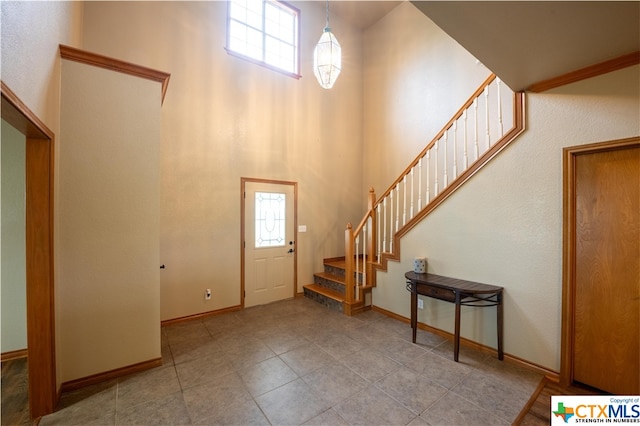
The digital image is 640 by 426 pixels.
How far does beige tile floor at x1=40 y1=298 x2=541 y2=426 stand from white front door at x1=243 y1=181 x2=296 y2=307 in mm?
1163

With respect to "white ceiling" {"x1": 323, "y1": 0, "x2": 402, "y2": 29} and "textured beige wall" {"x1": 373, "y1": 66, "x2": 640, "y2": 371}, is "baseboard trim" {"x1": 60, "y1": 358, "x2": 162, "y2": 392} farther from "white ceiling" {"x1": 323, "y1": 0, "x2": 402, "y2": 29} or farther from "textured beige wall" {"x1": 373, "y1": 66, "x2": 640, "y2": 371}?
"white ceiling" {"x1": 323, "y1": 0, "x2": 402, "y2": 29}

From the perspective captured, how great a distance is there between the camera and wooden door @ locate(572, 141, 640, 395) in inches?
83.5

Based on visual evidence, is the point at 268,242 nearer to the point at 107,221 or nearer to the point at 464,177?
the point at 107,221

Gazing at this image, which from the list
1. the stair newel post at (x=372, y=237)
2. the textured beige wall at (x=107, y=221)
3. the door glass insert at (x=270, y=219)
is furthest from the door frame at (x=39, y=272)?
the stair newel post at (x=372, y=237)

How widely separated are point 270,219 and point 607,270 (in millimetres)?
4029

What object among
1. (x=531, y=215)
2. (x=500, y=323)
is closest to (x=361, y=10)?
(x=531, y=215)

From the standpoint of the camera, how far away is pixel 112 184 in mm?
2422

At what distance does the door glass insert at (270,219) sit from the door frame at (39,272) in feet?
8.75

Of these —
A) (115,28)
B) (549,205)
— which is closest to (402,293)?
(549,205)

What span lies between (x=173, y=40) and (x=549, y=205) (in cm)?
496

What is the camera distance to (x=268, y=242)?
15.1ft

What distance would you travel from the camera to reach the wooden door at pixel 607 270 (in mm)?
2121

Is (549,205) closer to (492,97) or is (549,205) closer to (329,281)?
(492,97)

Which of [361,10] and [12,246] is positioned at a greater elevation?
[361,10]
